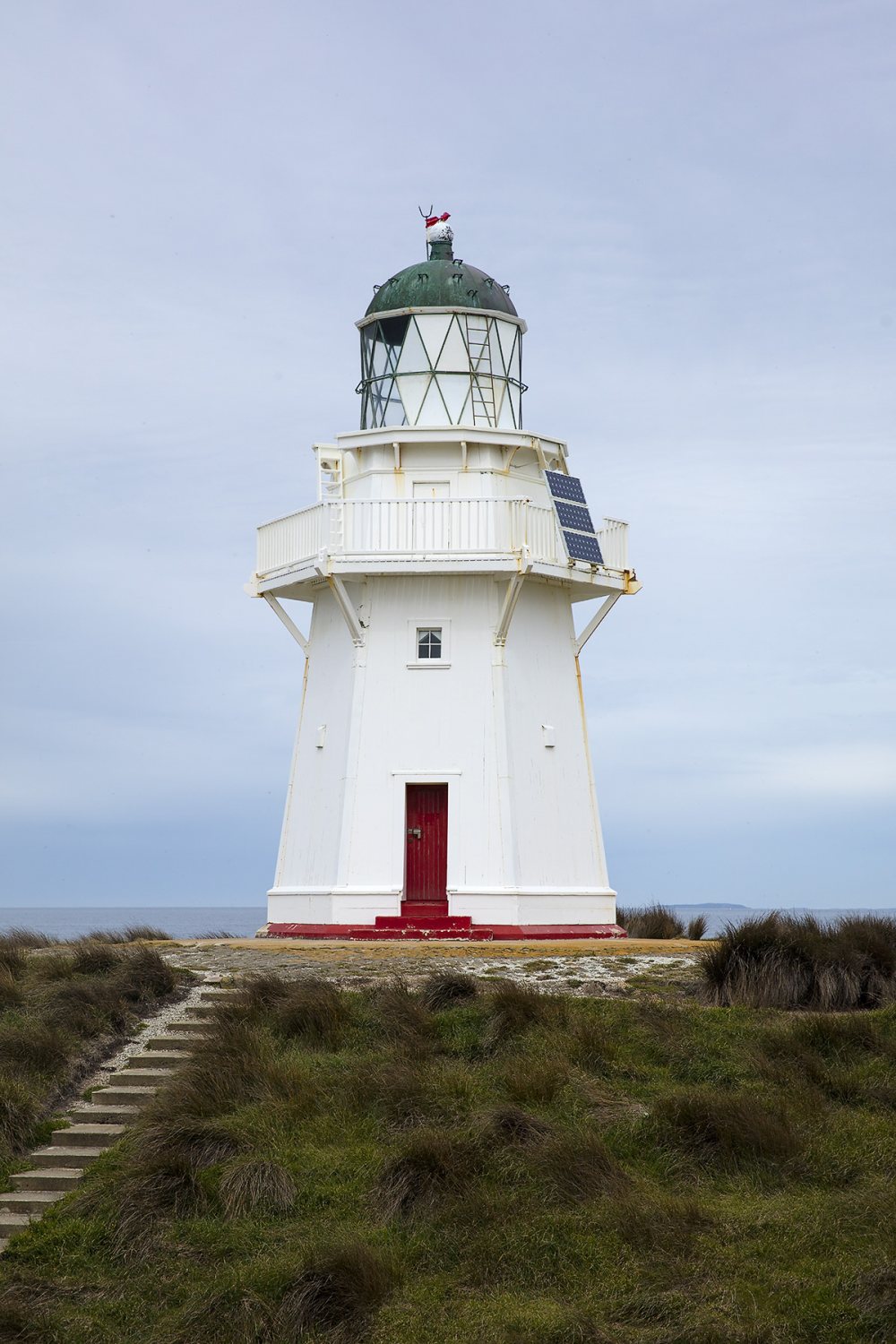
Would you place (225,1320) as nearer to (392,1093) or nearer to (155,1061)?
(392,1093)

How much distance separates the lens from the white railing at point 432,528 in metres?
20.9

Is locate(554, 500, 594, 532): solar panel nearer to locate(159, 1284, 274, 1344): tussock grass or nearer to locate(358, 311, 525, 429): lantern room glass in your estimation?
locate(358, 311, 525, 429): lantern room glass

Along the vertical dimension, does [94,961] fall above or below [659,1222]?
above

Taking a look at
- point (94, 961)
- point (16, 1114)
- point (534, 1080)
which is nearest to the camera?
point (16, 1114)

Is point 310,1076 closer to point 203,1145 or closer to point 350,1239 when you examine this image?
point 203,1145

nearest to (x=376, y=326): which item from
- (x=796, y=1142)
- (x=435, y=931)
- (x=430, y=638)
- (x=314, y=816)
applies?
(x=430, y=638)

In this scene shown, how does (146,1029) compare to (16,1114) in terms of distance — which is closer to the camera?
(16,1114)

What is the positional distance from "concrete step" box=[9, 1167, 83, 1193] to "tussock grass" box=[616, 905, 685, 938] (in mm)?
13826

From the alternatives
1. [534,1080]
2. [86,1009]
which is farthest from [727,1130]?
[86,1009]

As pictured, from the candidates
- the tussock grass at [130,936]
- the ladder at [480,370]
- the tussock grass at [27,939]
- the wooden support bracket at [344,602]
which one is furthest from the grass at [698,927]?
the tussock grass at [27,939]

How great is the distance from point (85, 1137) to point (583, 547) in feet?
40.3

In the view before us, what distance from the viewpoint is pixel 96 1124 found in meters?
12.2

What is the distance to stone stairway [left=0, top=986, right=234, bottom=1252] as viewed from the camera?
10781mm

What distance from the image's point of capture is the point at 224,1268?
966cm
